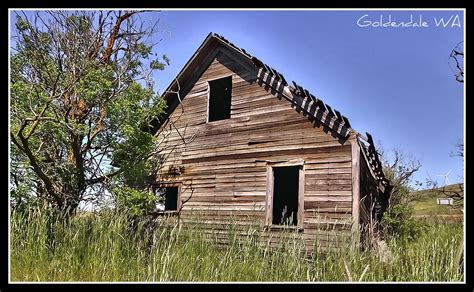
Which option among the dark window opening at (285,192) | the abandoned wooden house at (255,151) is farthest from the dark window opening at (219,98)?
the dark window opening at (285,192)

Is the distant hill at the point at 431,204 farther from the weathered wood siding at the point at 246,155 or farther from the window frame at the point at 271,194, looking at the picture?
the window frame at the point at 271,194

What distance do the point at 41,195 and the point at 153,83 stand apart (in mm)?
3731

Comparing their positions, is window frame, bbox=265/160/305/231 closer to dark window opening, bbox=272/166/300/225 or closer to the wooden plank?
Answer: the wooden plank

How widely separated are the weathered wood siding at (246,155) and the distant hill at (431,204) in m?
6.00

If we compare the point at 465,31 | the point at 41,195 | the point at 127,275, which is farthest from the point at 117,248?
the point at 465,31

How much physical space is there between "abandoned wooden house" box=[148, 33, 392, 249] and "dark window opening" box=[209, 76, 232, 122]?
3 cm

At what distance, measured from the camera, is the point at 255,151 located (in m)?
9.91

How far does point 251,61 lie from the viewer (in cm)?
1024

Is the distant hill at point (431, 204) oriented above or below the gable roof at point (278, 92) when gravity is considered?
below

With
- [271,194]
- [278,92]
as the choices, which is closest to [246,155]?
[271,194]

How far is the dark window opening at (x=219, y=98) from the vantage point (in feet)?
37.4

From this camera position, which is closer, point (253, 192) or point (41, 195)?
point (41, 195)

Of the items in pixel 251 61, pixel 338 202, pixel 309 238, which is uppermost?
pixel 251 61

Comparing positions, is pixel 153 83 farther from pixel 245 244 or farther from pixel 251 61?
pixel 245 244
